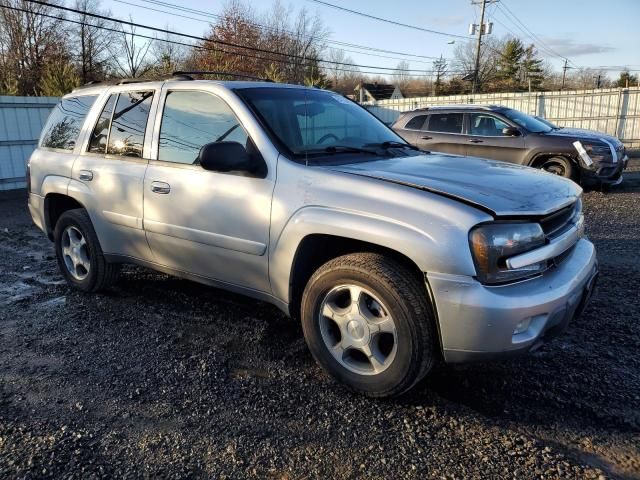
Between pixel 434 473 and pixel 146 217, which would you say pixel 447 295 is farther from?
pixel 146 217

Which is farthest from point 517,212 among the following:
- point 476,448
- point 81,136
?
point 81,136

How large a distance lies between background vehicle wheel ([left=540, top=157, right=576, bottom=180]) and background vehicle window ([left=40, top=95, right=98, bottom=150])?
823cm

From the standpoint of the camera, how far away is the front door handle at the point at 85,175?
4.37 meters

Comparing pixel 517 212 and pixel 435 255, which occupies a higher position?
pixel 517 212

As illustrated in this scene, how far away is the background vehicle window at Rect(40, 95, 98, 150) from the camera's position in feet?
15.4

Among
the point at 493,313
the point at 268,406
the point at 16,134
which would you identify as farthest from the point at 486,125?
the point at 16,134

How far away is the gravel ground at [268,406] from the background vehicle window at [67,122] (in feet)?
5.24

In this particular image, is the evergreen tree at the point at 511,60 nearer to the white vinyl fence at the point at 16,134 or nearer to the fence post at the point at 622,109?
the fence post at the point at 622,109

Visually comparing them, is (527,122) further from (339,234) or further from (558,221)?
(339,234)

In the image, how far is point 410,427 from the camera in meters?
2.68

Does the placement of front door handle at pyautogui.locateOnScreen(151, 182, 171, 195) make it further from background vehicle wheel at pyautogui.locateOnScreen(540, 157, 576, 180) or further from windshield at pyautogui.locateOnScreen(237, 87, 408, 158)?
background vehicle wheel at pyautogui.locateOnScreen(540, 157, 576, 180)

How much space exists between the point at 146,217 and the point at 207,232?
70 centimetres

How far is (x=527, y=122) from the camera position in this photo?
10273 mm

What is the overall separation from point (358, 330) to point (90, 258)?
9.39 ft
